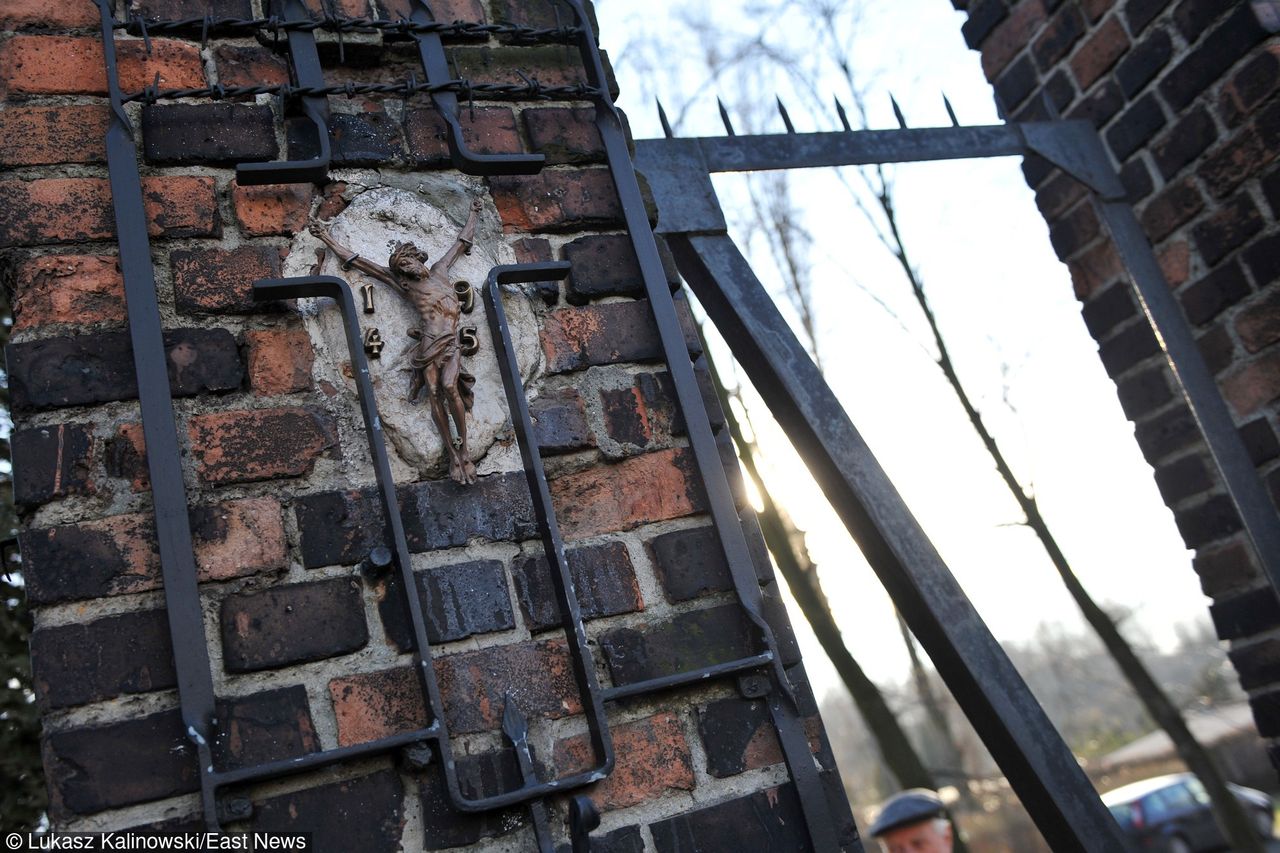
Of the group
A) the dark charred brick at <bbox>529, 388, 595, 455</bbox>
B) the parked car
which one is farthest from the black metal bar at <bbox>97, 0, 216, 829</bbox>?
the parked car

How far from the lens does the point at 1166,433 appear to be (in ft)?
7.22

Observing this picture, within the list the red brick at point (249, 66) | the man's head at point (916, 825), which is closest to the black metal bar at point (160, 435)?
the red brick at point (249, 66)

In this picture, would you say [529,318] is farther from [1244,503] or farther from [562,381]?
[1244,503]

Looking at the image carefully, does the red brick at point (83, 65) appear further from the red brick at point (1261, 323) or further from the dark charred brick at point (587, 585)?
the red brick at point (1261, 323)

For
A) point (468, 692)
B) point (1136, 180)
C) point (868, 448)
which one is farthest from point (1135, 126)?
point (468, 692)

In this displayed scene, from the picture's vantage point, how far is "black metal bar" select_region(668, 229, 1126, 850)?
4.76 ft

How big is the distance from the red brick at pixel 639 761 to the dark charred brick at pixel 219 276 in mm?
606

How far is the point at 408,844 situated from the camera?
1045mm

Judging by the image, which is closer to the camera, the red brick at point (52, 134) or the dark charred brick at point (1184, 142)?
the red brick at point (52, 134)

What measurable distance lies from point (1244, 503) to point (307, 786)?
1.74m

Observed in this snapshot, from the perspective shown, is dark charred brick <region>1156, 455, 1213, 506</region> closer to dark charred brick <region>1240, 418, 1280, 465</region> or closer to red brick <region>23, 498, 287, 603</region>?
dark charred brick <region>1240, 418, 1280, 465</region>

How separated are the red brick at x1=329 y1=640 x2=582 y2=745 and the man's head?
307 centimetres

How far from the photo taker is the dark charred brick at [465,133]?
1.36 metres

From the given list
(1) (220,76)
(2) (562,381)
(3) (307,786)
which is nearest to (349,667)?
(3) (307,786)
